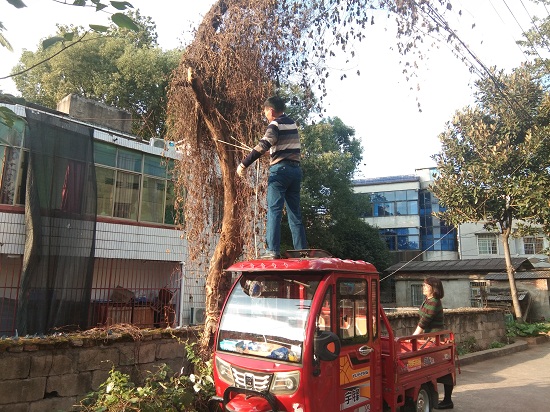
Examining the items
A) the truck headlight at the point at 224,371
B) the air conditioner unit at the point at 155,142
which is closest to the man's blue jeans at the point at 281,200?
the truck headlight at the point at 224,371

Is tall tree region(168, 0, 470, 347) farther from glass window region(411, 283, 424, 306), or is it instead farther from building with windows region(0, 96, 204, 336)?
glass window region(411, 283, 424, 306)

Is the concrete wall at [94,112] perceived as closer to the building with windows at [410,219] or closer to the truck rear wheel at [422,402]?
the truck rear wheel at [422,402]

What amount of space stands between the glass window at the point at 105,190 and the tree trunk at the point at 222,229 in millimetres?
7395

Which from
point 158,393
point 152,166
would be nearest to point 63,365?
point 158,393

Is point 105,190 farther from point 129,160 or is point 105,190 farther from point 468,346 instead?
point 468,346

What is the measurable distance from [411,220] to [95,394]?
102 feet

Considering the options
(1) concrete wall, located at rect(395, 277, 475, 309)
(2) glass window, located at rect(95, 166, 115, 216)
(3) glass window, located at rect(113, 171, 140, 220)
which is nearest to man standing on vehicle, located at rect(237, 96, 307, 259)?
Answer: (2) glass window, located at rect(95, 166, 115, 216)

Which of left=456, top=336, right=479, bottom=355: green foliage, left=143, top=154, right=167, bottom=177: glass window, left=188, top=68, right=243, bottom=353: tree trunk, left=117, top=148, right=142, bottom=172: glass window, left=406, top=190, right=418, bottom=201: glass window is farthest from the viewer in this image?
left=406, top=190, right=418, bottom=201: glass window

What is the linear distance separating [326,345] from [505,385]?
21.7 ft

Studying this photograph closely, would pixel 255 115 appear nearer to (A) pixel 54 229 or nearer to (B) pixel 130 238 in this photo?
(A) pixel 54 229

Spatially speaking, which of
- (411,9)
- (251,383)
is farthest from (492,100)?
(251,383)

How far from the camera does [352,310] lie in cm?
424

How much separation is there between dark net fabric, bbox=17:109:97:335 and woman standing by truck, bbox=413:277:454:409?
300 inches

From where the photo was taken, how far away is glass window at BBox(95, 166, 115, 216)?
40.5 feet
